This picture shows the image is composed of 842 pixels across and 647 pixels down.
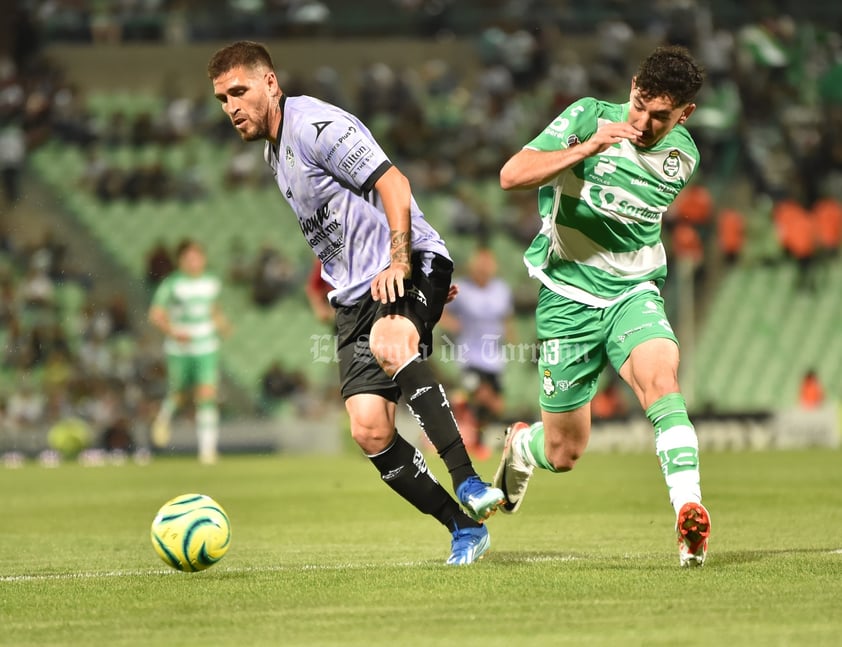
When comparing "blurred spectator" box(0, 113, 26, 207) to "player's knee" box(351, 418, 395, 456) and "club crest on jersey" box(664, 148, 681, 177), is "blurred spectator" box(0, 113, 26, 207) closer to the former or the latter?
"player's knee" box(351, 418, 395, 456)

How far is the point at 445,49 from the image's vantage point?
27.1 metres

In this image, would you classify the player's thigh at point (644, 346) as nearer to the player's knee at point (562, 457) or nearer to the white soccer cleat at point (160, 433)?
the player's knee at point (562, 457)

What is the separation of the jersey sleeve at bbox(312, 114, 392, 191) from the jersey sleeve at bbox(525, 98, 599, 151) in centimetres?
69

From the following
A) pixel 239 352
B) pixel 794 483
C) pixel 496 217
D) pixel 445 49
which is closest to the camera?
pixel 794 483

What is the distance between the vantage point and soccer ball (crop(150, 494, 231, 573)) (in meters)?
6.54

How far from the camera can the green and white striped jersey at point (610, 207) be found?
6.98 metres

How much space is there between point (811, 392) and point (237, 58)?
15.2m

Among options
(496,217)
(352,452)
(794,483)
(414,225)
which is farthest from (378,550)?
(496,217)

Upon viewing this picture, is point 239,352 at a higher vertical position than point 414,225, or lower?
lower

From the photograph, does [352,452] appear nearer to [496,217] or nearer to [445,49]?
[496,217]

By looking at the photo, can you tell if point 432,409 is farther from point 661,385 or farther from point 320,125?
point 320,125

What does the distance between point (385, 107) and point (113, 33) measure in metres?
5.48

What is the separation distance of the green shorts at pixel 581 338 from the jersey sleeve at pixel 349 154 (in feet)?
4.03

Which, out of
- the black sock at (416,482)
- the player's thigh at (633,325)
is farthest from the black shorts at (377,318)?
the player's thigh at (633,325)
